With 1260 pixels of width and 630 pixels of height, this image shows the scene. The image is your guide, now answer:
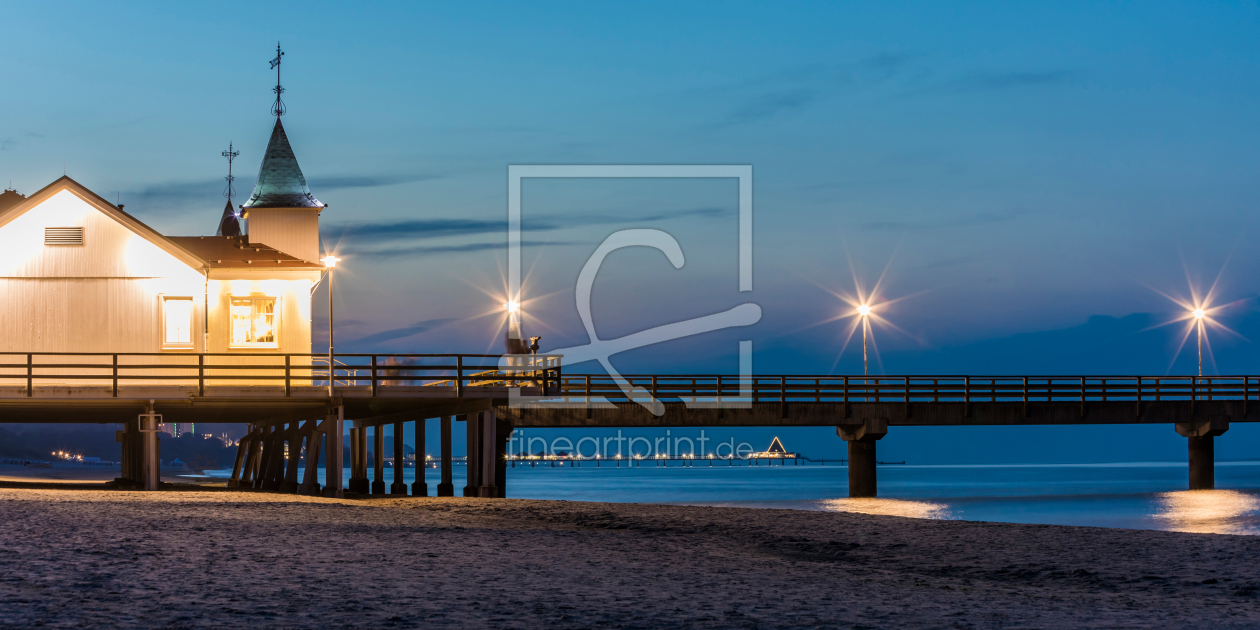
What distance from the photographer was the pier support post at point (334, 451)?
26.8 m

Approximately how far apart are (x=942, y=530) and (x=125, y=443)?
30036 millimetres

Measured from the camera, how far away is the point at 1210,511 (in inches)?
1189

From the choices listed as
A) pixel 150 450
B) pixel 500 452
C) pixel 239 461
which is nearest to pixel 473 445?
pixel 500 452

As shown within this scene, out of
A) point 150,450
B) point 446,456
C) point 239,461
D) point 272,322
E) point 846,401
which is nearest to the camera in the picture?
point 150,450

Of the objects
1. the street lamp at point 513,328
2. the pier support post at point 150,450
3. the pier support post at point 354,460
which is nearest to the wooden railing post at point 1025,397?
the street lamp at point 513,328

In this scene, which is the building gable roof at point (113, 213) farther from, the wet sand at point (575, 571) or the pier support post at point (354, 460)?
A: the wet sand at point (575, 571)

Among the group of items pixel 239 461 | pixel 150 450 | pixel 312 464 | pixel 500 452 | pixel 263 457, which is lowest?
pixel 239 461

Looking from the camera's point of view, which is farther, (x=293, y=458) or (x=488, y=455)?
(x=293, y=458)

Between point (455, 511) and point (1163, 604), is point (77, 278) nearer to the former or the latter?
point (455, 511)

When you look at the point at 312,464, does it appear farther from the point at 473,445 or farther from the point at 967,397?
the point at 967,397

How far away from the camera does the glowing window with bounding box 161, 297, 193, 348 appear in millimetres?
28812

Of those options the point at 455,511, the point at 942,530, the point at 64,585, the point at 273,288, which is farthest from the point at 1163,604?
the point at 273,288

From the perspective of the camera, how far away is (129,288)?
1126 inches

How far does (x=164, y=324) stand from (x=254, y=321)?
6.99ft
